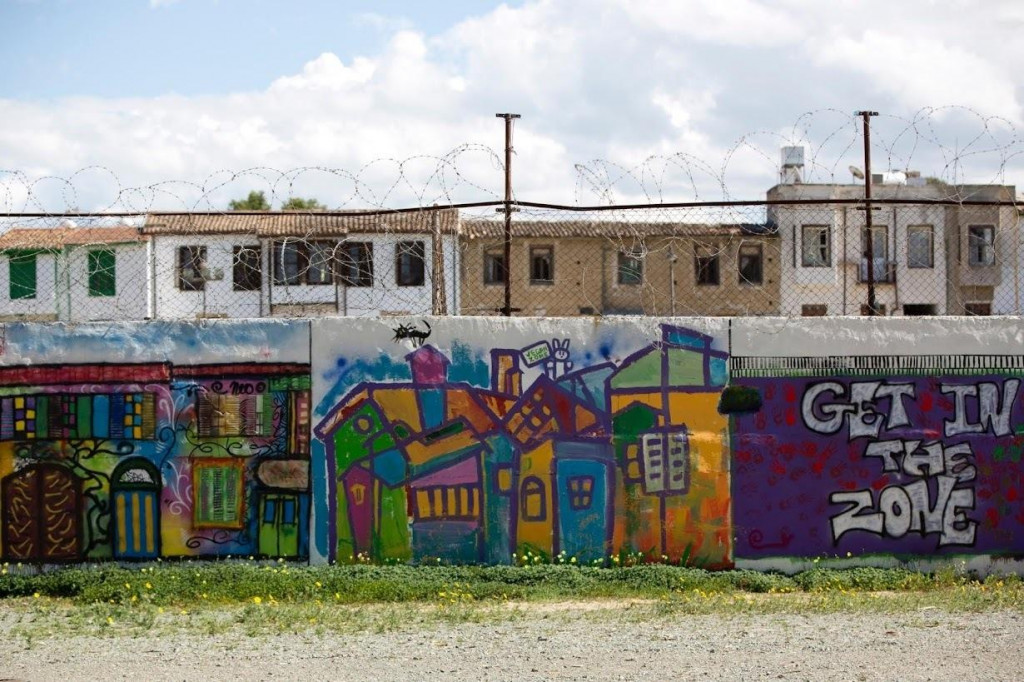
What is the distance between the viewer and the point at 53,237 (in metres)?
11.3

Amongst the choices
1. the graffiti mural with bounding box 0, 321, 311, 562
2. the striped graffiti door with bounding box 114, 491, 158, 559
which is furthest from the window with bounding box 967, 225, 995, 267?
the striped graffiti door with bounding box 114, 491, 158, 559

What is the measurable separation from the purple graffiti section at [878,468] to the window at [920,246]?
4.28 meters

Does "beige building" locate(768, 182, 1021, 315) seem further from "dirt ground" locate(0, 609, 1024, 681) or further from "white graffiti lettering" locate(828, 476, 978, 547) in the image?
"dirt ground" locate(0, 609, 1024, 681)

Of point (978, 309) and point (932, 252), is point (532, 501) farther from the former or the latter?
point (932, 252)

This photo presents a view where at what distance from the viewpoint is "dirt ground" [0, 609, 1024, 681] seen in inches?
268

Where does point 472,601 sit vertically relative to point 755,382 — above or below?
below

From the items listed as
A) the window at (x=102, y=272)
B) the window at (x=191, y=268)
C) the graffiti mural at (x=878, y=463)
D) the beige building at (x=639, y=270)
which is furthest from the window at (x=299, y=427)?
the graffiti mural at (x=878, y=463)

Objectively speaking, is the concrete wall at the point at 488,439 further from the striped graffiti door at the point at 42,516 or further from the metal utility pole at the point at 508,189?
the metal utility pole at the point at 508,189

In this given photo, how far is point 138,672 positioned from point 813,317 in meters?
6.18

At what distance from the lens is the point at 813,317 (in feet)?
33.2

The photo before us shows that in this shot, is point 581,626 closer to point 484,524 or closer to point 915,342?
point 484,524

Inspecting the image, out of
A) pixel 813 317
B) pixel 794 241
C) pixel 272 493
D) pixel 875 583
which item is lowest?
pixel 875 583

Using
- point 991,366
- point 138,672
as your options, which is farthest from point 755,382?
point 138,672

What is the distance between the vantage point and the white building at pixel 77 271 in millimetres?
10719
